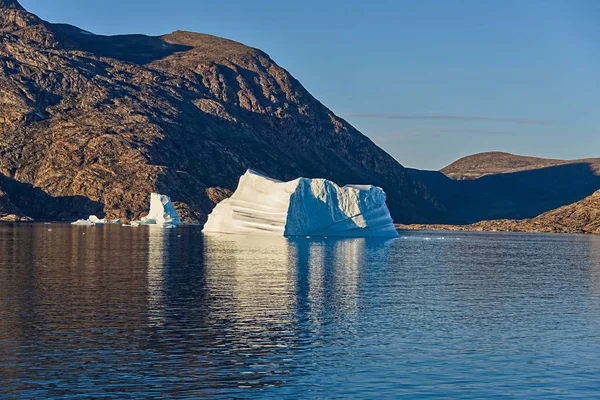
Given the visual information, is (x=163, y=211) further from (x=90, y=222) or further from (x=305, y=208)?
(x=305, y=208)

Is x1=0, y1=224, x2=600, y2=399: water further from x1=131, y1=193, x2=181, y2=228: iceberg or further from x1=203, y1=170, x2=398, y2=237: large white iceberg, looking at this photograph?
x1=131, y1=193, x2=181, y2=228: iceberg

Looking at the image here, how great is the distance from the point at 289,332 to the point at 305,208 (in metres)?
88.1

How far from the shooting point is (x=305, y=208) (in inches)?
4966

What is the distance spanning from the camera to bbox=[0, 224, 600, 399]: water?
28438 mm

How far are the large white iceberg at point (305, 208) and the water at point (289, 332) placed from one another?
174 ft

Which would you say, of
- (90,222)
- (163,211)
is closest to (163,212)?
(163,211)

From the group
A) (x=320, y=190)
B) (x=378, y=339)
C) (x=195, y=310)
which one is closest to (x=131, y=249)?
(x=320, y=190)

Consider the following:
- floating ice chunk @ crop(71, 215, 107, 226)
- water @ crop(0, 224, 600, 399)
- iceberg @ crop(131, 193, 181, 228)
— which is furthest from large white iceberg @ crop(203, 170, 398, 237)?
floating ice chunk @ crop(71, 215, 107, 226)

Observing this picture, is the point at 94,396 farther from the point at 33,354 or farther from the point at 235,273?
the point at 235,273

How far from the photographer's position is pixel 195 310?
4412 centimetres

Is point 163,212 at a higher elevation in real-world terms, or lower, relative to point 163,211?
lower

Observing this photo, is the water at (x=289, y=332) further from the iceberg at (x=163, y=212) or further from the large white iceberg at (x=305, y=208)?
the iceberg at (x=163, y=212)

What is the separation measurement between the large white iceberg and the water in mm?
53030

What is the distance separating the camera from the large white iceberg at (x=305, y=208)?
Answer: 409 feet
